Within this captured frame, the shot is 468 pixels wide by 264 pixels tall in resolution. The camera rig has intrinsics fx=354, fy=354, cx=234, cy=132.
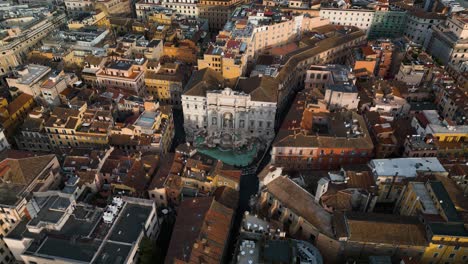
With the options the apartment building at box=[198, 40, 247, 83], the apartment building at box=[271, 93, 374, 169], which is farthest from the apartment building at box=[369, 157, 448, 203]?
the apartment building at box=[198, 40, 247, 83]

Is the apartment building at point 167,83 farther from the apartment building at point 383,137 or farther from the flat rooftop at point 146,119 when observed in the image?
the apartment building at point 383,137

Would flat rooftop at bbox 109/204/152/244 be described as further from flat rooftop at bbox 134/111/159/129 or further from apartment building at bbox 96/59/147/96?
apartment building at bbox 96/59/147/96

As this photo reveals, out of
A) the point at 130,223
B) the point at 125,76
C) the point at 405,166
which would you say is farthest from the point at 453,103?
the point at 125,76

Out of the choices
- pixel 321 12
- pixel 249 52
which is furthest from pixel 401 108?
pixel 321 12

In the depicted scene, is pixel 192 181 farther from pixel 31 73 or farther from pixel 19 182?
pixel 31 73

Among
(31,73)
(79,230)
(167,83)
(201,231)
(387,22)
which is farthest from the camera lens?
(387,22)

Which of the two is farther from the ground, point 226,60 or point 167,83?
point 226,60

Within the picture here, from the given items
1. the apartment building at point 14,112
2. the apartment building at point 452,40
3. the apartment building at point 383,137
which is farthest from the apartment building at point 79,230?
the apartment building at point 452,40

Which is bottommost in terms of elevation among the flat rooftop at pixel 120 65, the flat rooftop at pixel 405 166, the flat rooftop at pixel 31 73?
the flat rooftop at pixel 405 166
